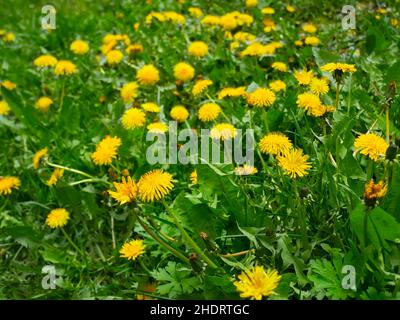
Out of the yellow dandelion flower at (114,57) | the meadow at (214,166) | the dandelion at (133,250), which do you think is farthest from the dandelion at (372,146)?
the yellow dandelion flower at (114,57)

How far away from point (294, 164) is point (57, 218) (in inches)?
47.5

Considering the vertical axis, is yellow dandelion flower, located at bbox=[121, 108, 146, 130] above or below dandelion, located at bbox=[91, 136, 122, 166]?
above

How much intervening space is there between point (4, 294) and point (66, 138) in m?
0.98

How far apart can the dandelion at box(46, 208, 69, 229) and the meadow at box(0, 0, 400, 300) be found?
0.4 inches

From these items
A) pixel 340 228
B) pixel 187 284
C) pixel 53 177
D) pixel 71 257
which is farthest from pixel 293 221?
pixel 53 177

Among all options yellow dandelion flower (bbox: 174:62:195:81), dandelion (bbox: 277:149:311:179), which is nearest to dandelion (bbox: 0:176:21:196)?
yellow dandelion flower (bbox: 174:62:195:81)

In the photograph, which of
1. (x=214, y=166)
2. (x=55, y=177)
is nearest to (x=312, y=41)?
(x=214, y=166)

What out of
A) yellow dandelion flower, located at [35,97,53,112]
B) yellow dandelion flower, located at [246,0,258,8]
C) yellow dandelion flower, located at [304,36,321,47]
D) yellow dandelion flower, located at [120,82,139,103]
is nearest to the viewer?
yellow dandelion flower, located at [120,82,139,103]

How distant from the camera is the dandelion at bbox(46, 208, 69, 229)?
2.20m

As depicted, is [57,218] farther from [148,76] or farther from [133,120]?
[148,76]

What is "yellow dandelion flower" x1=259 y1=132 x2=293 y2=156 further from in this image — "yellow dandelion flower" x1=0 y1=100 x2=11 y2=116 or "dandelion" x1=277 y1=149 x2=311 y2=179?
"yellow dandelion flower" x1=0 y1=100 x2=11 y2=116

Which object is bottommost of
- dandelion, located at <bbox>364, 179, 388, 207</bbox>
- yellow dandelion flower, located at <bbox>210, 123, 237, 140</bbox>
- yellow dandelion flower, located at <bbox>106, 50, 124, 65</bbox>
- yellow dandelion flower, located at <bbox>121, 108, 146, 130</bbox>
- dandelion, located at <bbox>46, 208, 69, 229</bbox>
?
dandelion, located at <bbox>46, 208, 69, 229</bbox>

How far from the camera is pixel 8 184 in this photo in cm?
241

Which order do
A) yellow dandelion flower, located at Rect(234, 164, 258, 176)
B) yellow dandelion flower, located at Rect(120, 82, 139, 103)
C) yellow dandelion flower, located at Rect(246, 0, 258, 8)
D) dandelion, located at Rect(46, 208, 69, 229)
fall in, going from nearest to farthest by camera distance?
yellow dandelion flower, located at Rect(234, 164, 258, 176)
dandelion, located at Rect(46, 208, 69, 229)
yellow dandelion flower, located at Rect(120, 82, 139, 103)
yellow dandelion flower, located at Rect(246, 0, 258, 8)
